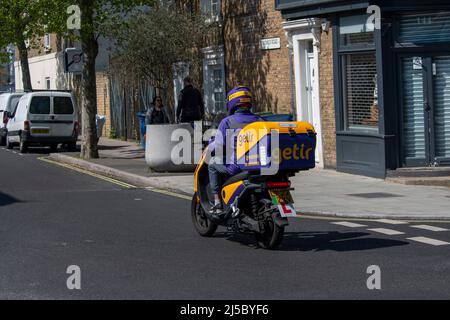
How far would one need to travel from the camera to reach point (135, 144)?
1233 inches

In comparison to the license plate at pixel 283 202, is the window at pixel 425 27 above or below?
above

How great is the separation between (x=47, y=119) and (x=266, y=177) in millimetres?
19546

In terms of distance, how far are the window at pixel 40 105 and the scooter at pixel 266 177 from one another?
18832mm

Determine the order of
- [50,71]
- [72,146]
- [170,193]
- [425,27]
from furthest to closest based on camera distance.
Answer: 1. [50,71]
2. [72,146]
3. [425,27]
4. [170,193]

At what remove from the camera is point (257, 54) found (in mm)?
23750

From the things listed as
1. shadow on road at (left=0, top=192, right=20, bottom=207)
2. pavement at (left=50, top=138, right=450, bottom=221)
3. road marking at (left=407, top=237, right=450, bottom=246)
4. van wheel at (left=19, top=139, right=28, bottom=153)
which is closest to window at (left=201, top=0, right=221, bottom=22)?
pavement at (left=50, top=138, right=450, bottom=221)

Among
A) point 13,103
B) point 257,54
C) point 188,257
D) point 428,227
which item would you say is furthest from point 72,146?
point 188,257

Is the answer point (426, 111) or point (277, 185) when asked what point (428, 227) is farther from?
point (426, 111)

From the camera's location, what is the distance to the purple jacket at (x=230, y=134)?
35.4 feet

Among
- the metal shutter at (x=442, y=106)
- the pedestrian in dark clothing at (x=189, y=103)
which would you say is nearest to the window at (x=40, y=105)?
the pedestrian in dark clothing at (x=189, y=103)

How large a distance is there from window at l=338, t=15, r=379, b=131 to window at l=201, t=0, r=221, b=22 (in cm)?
706

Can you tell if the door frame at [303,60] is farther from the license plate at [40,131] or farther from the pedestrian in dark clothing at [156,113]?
the license plate at [40,131]

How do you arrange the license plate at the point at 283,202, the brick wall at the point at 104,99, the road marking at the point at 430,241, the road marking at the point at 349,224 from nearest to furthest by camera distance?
1. the license plate at the point at 283,202
2. the road marking at the point at 430,241
3. the road marking at the point at 349,224
4. the brick wall at the point at 104,99

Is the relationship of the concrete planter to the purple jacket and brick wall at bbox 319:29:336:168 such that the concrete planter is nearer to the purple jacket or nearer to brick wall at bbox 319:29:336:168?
brick wall at bbox 319:29:336:168
